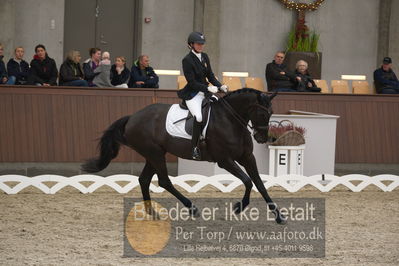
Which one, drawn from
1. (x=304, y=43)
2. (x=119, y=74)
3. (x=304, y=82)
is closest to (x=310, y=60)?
(x=304, y=43)

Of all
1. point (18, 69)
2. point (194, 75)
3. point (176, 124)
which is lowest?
point (176, 124)

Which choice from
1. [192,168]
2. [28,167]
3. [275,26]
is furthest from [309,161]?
[275,26]

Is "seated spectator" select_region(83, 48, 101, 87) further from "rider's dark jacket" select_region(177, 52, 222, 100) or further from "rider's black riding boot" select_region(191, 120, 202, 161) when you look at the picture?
"rider's black riding boot" select_region(191, 120, 202, 161)

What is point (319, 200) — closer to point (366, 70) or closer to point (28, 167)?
point (28, 167)

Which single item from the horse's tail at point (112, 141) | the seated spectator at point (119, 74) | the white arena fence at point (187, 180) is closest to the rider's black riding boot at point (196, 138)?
the horse's tail at point (112, 141)

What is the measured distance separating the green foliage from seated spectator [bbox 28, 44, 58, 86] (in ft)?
22.9

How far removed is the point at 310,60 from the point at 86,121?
7.29m

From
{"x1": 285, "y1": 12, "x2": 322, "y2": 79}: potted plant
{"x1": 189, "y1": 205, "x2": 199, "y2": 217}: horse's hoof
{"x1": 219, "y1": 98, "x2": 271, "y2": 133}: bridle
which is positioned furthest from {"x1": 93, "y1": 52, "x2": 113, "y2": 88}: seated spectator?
{"x1": 285, "y1": 12, "x2": 322, "y2": 79}: potted plant

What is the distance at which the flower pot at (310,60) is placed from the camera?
17844 mm

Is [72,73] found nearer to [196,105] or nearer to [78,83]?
[78,83]

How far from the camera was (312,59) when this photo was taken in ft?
59.2

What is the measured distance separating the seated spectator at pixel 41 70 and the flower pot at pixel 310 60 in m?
6.55

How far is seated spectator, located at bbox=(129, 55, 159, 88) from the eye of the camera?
1309 centimetres

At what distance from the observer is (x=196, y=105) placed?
8297 millimetres
